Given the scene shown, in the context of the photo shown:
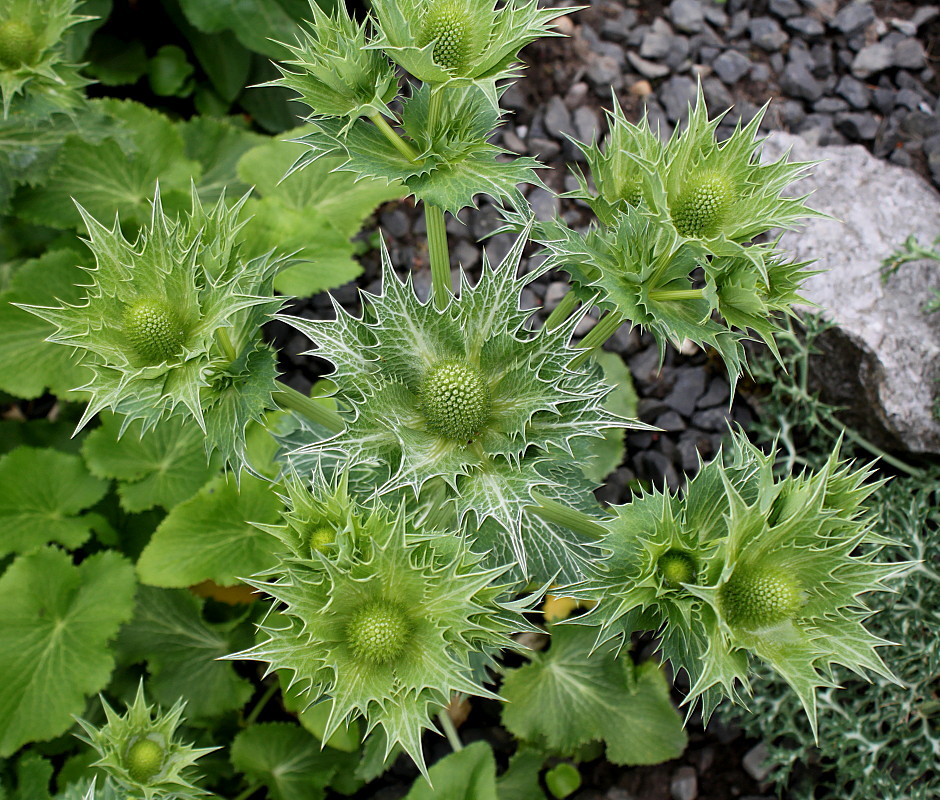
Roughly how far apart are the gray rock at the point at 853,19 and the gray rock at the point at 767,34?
9.3 inches

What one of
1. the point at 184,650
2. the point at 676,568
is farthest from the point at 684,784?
the point at 184,650

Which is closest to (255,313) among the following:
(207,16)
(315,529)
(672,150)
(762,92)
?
(315,529)

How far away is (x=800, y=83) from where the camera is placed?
334 centimetres

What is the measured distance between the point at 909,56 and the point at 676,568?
3.07 metres

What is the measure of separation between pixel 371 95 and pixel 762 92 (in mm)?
2507

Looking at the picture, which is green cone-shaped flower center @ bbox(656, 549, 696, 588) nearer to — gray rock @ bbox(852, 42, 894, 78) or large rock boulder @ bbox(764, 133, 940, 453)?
large rock boulder @ bbox(764, 133, 940, 453)

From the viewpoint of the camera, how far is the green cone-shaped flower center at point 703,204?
1392 mm

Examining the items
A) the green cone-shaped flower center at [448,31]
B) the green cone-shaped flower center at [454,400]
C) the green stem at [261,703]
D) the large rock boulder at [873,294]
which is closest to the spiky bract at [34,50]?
the green cone-shaped flower center at [448,31]

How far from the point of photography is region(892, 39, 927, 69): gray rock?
332cm

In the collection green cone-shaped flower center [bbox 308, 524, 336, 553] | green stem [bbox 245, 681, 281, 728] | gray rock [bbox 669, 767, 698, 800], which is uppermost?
green cone-shaped flower center [bbox 308, 524, 336, 553]

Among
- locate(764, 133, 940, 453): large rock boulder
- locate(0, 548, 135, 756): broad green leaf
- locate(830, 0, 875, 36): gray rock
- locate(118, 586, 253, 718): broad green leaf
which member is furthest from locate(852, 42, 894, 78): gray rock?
locate(0, 548, 135, 756): broad green leaf

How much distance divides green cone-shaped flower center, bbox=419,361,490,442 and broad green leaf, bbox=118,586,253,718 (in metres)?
1.34

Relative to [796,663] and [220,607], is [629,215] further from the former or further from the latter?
[220,607]

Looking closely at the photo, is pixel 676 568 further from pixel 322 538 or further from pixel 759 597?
pixel 322 538
